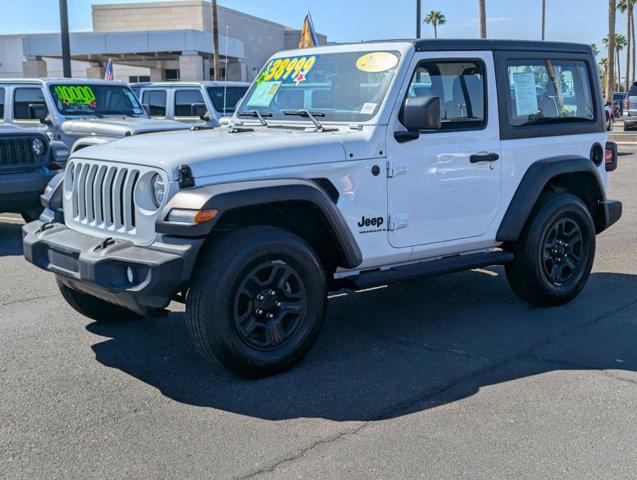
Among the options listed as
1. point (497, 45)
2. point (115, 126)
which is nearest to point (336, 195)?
point (497, 45)

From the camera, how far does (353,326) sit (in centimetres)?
559

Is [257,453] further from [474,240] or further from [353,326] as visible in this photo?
[474,240]

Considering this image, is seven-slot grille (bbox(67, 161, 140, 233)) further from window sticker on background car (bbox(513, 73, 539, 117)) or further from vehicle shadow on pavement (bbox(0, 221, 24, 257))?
vehicle shadow on pavement (bbox(0, 221, 24, 257))

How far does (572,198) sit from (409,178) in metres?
1.67

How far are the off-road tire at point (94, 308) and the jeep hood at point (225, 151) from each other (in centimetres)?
104

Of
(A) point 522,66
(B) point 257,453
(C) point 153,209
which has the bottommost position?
(B) point 257,453

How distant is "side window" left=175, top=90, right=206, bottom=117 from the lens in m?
15.1

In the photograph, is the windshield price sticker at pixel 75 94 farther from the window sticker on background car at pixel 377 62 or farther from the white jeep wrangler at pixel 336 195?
the window sticker on background car at pixel 377 62

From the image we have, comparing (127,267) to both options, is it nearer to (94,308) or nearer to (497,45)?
(94,308)

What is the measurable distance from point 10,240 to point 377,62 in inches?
233

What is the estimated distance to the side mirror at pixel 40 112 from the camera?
11.9 meters

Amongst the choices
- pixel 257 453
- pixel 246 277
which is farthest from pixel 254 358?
pixel 257 453

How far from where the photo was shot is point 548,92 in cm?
600

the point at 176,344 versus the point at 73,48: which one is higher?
the point at 73,48
